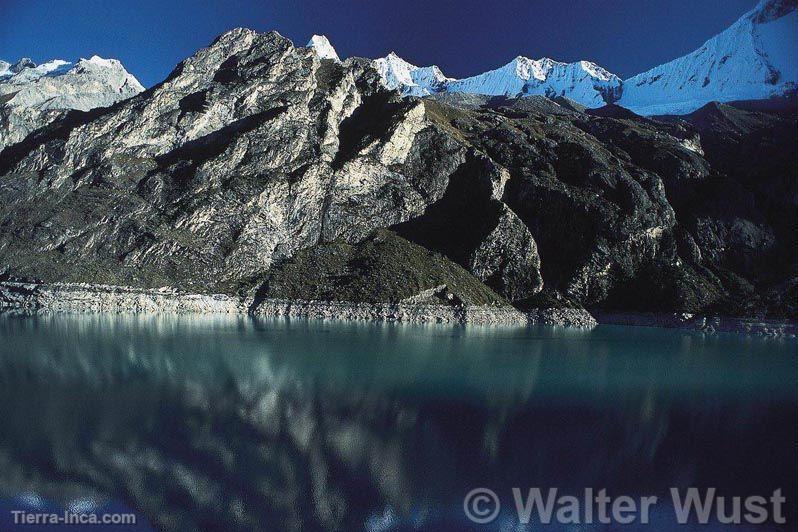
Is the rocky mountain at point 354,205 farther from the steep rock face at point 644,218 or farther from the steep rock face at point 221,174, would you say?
the steep rock face at point 644,218

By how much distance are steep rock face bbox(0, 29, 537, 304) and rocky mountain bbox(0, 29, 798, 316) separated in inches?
12.9

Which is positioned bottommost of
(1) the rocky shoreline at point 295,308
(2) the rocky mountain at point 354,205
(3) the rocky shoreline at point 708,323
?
(3) the rocky shoreline at point 708,323

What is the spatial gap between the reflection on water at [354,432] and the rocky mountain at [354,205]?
48.5 meters

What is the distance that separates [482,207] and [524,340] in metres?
53.2

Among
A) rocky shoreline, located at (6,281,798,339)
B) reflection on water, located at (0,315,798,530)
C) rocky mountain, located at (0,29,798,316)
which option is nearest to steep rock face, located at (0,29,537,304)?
rocky mountain, located at (0,29,798,316)

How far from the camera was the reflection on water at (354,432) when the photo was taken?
49.5 feet

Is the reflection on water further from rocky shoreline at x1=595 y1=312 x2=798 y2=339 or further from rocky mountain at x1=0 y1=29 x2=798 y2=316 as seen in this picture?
rocky shoreline at x1=595 y1=312 x2=798 y2=339

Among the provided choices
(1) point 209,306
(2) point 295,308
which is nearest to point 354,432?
(2) point 295,308

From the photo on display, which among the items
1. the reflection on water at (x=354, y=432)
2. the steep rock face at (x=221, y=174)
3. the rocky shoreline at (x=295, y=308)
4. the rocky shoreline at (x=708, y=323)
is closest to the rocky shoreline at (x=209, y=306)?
the rocky shoreline at (x=295, y=308)

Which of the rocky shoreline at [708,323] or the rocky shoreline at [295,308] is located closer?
the rocky shoreline at [295,308]

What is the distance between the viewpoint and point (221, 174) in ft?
325

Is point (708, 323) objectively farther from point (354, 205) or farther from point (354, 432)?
point (354, 432)

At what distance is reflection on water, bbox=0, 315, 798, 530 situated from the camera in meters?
15.1

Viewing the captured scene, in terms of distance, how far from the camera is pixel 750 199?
120 meters
